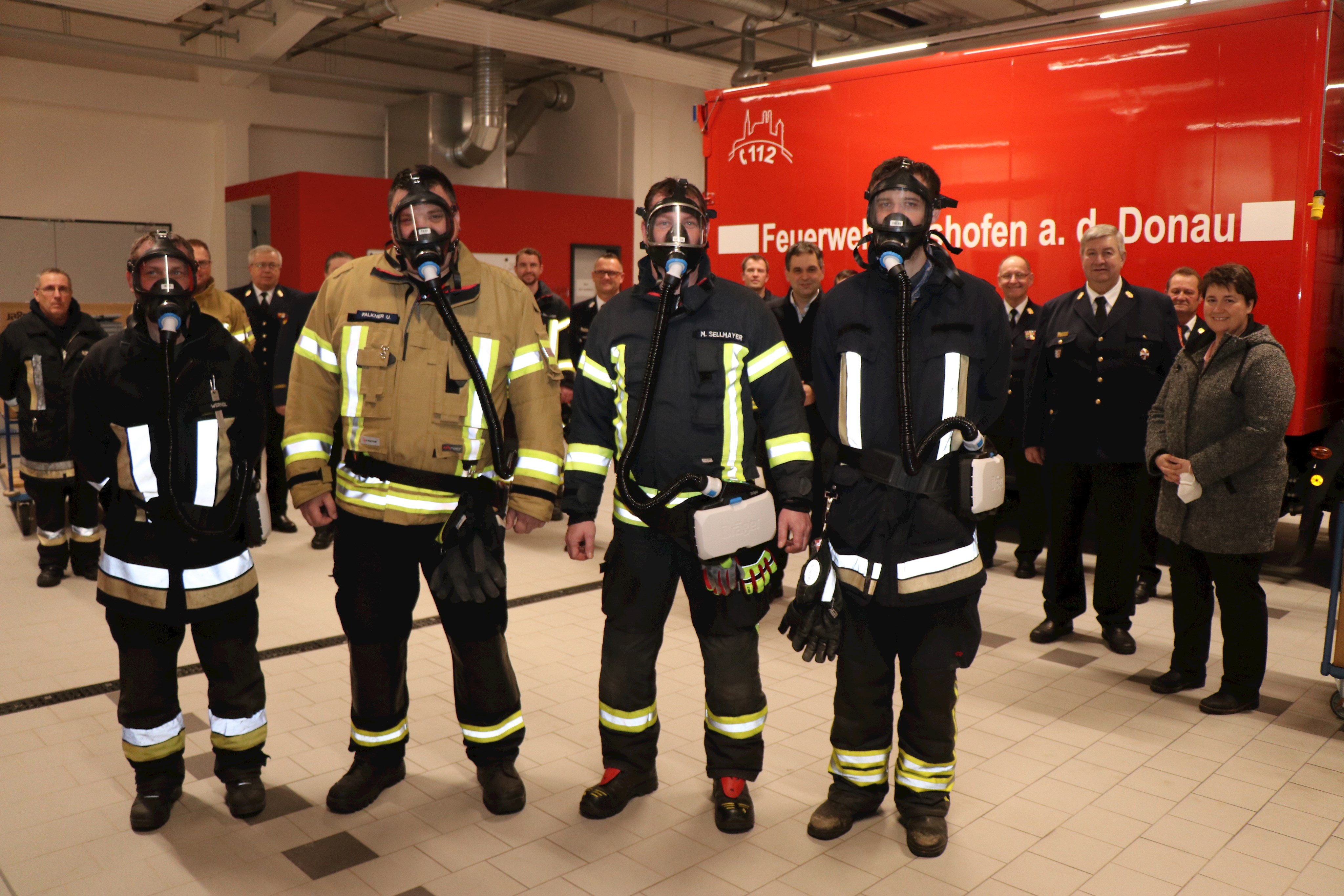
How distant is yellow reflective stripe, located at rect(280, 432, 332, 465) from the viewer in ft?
9.93

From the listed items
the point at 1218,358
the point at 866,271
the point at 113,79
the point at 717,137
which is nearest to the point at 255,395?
the point at 866,271

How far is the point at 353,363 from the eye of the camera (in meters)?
2.97

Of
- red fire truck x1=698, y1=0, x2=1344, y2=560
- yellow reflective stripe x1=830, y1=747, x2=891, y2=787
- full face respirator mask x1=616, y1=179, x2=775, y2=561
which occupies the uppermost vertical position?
red fire truck x1=698, y1=0, x2=1344, y2=560

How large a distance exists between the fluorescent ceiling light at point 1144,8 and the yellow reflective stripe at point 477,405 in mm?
7115

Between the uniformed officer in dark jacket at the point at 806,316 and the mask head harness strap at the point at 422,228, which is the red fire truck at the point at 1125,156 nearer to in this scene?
the uniformed officer in dark jacket at the point at 806,316

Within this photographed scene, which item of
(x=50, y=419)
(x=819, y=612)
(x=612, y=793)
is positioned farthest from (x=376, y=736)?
(x=50, y=419)

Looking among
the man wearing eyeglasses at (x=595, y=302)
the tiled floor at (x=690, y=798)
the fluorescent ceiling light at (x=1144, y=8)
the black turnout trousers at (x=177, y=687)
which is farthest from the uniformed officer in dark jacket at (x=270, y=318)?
the fluorescent ceiling light at (x=1144, y=8)

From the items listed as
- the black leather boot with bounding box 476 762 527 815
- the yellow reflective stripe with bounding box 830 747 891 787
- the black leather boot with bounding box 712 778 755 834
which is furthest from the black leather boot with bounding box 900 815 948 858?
the black leather boot with bounding box 476 762 527 815

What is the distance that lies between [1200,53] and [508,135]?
12403 mm

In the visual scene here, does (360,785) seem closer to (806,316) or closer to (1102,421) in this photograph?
(806,316)

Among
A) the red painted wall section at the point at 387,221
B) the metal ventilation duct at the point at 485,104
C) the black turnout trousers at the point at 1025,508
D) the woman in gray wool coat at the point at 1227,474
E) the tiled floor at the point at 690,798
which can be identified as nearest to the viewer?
the tiled floor at the point at 690,798

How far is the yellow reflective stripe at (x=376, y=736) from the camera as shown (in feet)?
10.4

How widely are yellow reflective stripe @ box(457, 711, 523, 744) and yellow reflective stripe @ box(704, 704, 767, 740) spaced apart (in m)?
0.62

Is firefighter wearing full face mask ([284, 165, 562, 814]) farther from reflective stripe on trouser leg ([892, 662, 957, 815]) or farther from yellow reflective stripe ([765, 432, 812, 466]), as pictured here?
reflective stripe on trouser leg ([892, 662, 957, 815])
